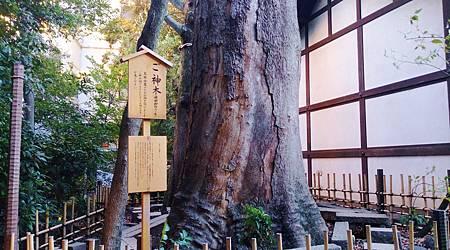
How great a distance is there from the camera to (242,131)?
13.8 feet

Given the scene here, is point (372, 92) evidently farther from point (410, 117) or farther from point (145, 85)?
point (145, 85)

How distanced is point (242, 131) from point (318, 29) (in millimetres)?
7578

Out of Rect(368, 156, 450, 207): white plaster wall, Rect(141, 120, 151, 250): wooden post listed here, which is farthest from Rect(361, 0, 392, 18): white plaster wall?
Rect(141, 120, 151, 250): wooden post

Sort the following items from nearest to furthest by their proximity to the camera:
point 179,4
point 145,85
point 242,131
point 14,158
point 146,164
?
point 14,158 → point 146,164 → point 145,85 → point 242,131 → point 179,4

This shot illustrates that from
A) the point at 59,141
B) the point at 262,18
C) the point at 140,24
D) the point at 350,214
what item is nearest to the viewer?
the point at 262,18

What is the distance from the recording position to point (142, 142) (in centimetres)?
349

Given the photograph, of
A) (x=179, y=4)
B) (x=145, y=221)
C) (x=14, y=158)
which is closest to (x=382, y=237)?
(x=145, y=221)

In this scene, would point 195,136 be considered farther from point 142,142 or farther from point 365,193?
point 365,193

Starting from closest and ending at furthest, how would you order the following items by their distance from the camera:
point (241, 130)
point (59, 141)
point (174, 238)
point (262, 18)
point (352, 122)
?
point (174, 238), point (241, 130), point (262, 18), point (59, 141), point (352, 122)

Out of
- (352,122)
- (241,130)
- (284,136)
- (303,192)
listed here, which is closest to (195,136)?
(241,130)

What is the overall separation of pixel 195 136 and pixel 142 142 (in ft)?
3.27

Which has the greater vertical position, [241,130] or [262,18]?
[262,18]

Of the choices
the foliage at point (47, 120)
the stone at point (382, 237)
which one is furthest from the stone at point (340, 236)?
the foliage at point (47, 120)

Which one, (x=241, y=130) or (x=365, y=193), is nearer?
(x=241, y=130)
